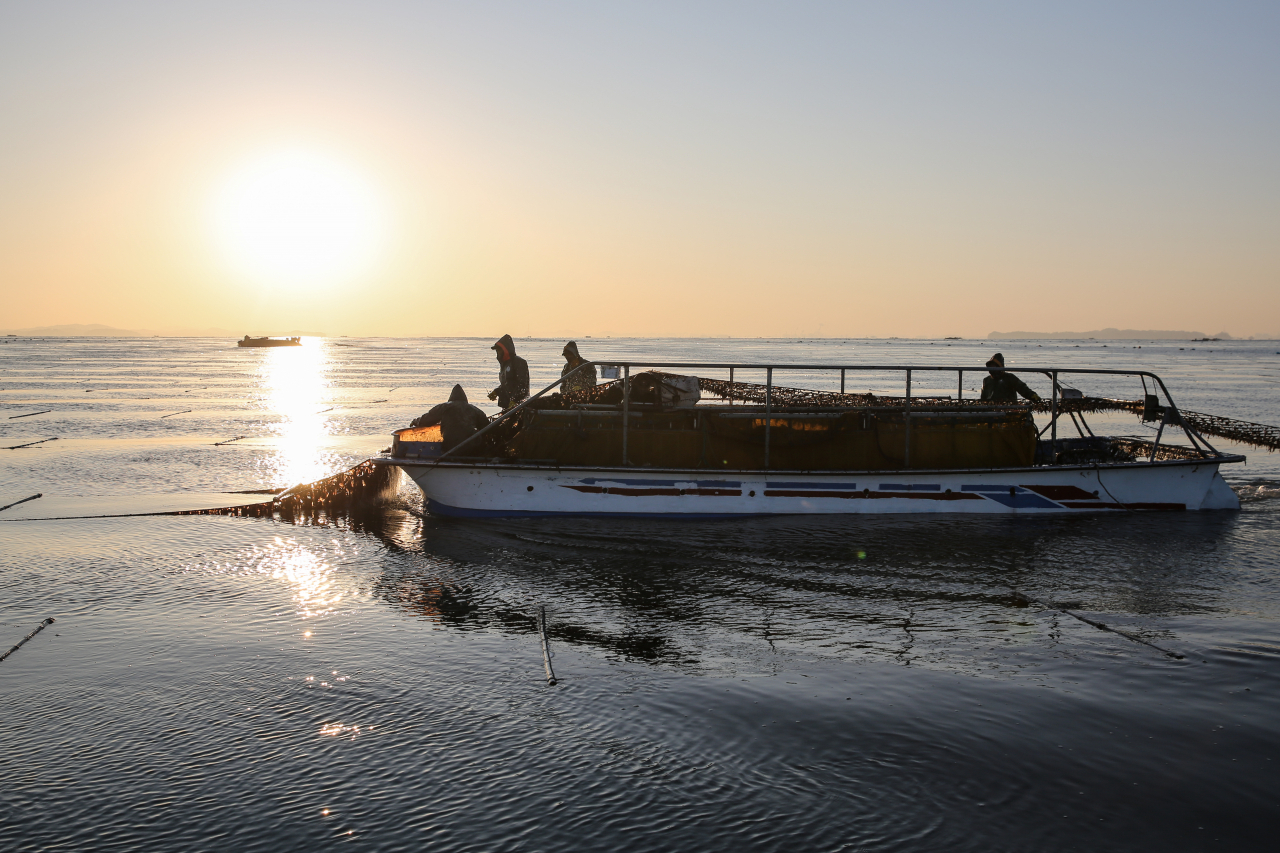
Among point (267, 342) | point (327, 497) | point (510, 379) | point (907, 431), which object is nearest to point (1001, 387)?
point (907, 431)

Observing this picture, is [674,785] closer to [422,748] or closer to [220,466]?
[422,748]

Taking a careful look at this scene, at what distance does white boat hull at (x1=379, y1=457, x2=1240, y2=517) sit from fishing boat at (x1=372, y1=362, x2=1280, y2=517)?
0.05 feet

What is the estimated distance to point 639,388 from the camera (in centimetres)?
1288

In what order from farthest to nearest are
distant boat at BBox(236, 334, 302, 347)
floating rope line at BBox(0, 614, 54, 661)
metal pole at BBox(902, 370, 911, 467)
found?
1. distant boat at BBox(236, 334, 302, 347)
2. metal pole at BBox(902, 370, 911, 467)
3. floating rope line at BBox(0, 614, 54, 661)

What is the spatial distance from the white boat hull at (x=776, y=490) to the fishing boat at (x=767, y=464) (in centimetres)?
2

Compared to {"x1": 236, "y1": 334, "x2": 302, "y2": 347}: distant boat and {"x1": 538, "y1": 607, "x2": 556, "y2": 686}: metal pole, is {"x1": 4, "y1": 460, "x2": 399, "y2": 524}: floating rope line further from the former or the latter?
{"x1": 236, "y1": 334, "x2": 302, "y2": 347}: distant boat

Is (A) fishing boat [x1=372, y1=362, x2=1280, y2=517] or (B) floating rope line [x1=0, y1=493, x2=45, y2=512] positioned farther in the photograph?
(B) floating rope line [x1=0, y1=493, x2=45, y2=512]

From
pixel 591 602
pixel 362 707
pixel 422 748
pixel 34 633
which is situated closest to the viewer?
pixel 422 748

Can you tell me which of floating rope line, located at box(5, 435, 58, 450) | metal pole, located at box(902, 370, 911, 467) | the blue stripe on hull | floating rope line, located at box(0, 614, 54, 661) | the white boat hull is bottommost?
floating rope line, located at box(5, 435, 58, 450)

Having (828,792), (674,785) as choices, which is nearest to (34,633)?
(674,785)

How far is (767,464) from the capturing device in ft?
40.5

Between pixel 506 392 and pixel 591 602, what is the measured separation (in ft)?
18.4

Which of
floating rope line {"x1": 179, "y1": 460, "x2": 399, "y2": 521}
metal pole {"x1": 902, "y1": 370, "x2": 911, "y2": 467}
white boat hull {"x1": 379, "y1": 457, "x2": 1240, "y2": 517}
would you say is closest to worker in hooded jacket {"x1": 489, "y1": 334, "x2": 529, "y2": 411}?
white boat hull {"x1": 379, "y1": 457, "x2": 1240, "y2": 517}

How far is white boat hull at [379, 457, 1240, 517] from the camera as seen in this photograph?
40.8ft
